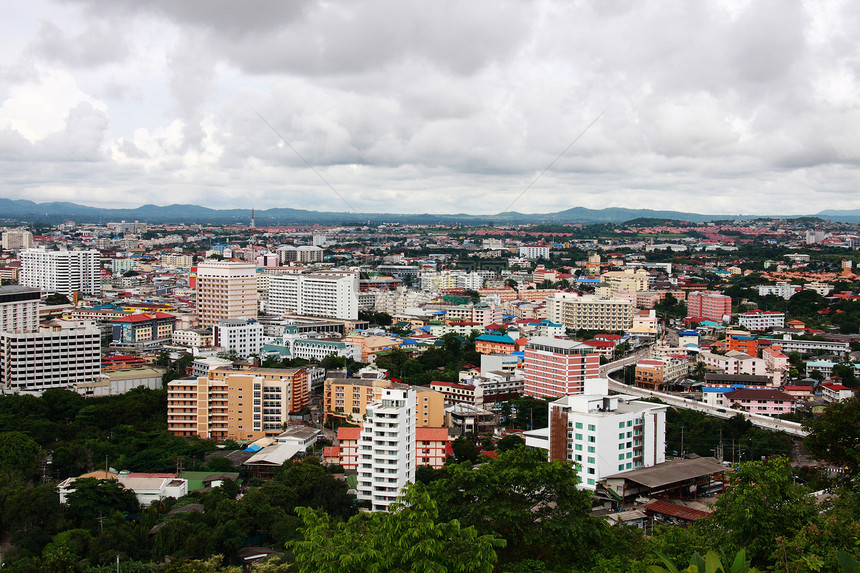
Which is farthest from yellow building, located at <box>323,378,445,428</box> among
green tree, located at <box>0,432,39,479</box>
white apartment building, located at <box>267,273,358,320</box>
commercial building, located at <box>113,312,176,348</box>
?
white apartment building, located at <box>267,273,358,320</box>

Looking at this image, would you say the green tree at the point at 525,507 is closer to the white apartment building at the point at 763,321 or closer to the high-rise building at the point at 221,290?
the high-rise building at the point at 221,290

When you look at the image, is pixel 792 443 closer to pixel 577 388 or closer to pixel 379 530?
pixel 577 388

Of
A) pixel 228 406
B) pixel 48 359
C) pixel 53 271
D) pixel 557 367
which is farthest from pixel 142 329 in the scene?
pixel 557 367

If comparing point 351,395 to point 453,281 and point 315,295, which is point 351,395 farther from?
point 453,281

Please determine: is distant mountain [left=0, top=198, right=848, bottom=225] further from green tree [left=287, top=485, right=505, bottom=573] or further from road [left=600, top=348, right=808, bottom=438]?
green tree [left=287, top=485, right=505, bottom=573]

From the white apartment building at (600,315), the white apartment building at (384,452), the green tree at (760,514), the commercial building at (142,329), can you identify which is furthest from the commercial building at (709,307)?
the green tree at (760,514)

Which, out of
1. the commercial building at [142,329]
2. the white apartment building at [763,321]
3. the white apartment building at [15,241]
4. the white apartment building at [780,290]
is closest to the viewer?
the commercial building at [142,329]
